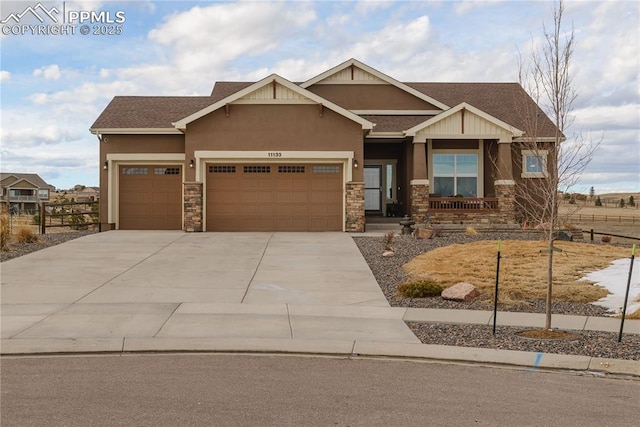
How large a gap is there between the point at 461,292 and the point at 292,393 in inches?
260

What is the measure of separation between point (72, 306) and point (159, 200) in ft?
45.7

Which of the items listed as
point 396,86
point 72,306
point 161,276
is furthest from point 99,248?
point 396,86

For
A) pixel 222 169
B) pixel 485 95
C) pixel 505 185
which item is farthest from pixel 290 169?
pixel 485 95

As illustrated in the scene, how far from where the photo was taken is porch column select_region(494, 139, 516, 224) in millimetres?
24891

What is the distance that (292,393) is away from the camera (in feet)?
22.3

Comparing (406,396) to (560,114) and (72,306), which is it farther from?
(72,306)

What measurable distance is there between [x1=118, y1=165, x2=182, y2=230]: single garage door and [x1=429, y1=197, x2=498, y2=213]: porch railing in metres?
10.3

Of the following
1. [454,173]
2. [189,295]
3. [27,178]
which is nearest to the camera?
[189,295]

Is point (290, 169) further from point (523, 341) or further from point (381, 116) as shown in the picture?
point (523, 341)

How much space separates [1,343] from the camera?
895 cm

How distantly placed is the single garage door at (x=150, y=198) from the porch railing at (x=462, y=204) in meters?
10.3

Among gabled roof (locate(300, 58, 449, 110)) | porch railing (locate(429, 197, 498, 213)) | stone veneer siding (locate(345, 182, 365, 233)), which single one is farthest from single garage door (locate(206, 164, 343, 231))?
gabled roof (locate(300, 58, 449, 110))

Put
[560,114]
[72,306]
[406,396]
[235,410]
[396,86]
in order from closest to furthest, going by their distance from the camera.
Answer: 1. [235,410]
2. [406,396]
3. [560,114]
4. [72,306]
5. [396,86]

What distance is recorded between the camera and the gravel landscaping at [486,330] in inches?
354
